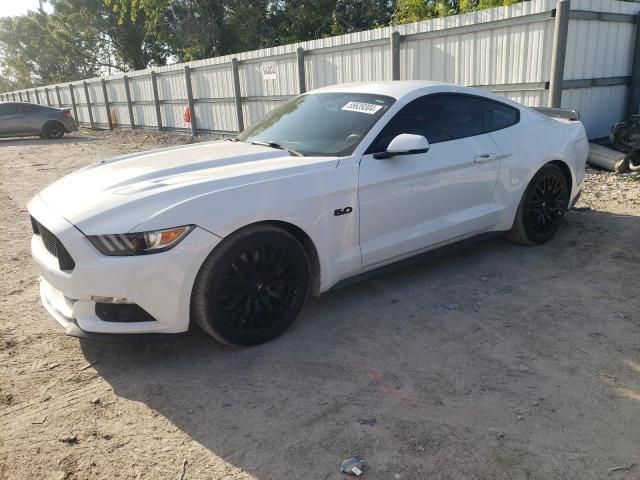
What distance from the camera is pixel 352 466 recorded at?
234cm

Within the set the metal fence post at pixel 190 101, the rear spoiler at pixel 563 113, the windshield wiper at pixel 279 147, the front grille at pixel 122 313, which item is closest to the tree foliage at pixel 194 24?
the metal fence post at pixel 190 101

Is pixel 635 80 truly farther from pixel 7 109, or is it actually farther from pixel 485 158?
pixel 7 109

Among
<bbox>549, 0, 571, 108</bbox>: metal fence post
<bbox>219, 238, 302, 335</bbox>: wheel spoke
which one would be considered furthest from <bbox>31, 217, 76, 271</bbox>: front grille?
<bbox>549, 0, 571, 108</bbox>: metal fence post

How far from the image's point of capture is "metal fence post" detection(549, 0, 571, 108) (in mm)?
8039

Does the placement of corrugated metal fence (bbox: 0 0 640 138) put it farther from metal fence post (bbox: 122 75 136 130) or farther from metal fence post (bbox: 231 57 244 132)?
metal fence post (bbox: 122 75 136 130)

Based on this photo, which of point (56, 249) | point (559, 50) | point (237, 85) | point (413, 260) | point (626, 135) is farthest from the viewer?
point (237, 85)

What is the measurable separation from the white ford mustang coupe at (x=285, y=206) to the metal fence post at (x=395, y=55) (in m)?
5.97

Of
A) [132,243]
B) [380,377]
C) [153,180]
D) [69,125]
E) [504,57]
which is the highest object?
[504,57]

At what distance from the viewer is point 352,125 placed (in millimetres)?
3918

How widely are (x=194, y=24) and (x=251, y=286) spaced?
95.0 feet

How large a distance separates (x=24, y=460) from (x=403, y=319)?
2368mm

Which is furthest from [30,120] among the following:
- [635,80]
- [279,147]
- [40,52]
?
[40,52]

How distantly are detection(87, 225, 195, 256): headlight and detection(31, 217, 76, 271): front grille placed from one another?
0.20 meters

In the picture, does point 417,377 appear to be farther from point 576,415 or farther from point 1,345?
point 1,345
